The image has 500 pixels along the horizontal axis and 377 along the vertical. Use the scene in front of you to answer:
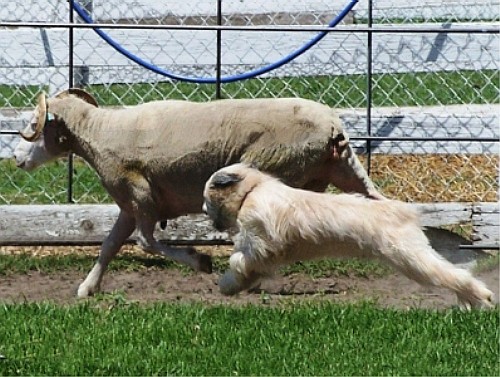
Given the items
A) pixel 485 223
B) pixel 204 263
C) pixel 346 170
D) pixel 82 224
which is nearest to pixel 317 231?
pixel 346 170

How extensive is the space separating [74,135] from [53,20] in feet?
12.0

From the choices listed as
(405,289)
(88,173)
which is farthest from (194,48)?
(405,289)

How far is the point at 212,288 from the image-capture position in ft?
27.2

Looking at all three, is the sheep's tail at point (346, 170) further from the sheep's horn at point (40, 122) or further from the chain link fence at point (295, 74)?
the sheep's horn at point (40, 122)

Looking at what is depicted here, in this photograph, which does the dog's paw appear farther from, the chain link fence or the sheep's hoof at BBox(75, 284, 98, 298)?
the chain link fence

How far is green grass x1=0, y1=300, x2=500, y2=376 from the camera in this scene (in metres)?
5.36

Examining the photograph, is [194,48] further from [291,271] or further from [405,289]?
[405,289]

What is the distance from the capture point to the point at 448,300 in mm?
7566

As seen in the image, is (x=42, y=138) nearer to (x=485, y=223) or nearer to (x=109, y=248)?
(x=109, y=248)

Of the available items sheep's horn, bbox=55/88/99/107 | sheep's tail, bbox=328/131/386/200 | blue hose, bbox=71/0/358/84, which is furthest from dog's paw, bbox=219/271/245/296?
blue hose, bbox=71/0/358/84

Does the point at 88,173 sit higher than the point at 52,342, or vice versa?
the point at 52,342

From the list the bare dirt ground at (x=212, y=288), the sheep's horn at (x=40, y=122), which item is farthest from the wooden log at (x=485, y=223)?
the sheep's horn at (x=40, y=122)

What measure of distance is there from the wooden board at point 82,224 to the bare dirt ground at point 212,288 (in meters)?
0.28

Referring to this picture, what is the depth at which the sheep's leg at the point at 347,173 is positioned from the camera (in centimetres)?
752
